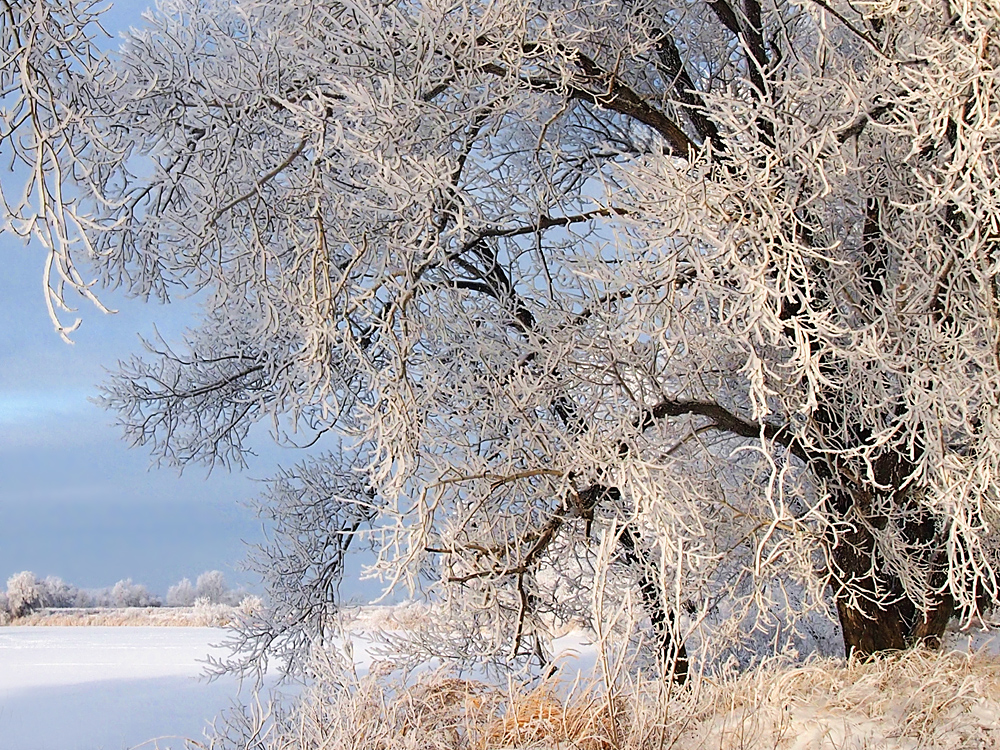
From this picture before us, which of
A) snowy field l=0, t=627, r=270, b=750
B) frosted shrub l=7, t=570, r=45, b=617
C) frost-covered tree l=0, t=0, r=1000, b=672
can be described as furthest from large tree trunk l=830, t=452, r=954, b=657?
frosted shrub l=7, t=570, r=45, b=617

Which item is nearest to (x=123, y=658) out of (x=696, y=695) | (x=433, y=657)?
(x=433, y=657)

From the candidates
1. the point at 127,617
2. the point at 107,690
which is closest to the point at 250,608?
the point at 107,690

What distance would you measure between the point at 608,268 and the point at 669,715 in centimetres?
220

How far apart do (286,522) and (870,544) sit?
468 cm

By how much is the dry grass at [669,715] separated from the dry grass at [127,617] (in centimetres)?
831

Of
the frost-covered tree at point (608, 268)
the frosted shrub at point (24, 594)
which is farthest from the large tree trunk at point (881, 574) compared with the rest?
the frosted shrub at point (24, 594)

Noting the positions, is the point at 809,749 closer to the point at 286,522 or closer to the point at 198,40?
the point at 286,522

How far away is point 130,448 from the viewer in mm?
7676

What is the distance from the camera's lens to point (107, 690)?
28.0 feet

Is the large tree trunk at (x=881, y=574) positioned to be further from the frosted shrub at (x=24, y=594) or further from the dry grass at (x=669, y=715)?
the frosted shrub at (x=24, y=594)

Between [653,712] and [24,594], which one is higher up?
[24,594]

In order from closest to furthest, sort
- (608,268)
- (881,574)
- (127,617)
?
(608,268), (881,574), (127,617)

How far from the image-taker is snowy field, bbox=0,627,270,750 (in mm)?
6367

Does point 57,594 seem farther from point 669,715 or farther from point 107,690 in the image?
point 669,715
